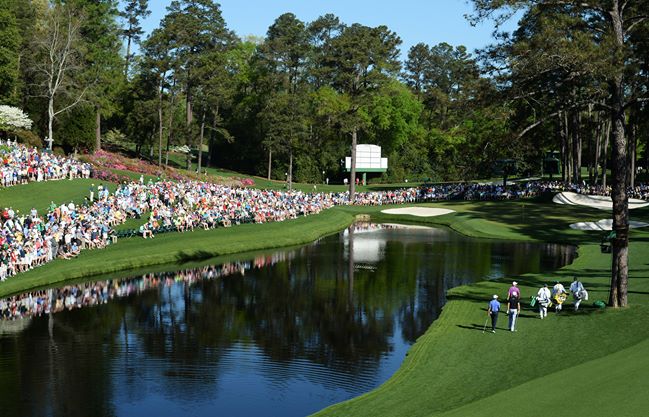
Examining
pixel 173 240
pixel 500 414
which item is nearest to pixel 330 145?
pixel 173 240

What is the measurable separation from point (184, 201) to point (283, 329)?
30.4m

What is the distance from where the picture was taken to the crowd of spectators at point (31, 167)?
5388cm

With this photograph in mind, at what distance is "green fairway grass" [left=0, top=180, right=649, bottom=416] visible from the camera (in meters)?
19.4

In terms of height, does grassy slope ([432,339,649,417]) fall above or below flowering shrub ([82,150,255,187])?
below

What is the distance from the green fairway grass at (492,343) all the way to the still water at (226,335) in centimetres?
147

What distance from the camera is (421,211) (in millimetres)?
80500

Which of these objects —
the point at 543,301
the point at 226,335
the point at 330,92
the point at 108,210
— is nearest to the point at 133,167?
the point at 108,210

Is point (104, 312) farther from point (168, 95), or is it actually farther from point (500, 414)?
point (168, 95)

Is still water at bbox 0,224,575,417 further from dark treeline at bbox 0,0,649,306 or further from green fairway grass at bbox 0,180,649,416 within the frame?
dark treeline at bbox 0,0,649,306

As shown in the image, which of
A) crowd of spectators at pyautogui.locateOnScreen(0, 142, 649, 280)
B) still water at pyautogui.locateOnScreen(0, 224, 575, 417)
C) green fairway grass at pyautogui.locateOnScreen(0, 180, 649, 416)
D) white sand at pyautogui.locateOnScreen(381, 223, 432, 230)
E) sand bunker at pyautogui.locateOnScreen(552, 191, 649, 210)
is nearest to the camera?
green fairway grass at pyautogui.locateOnScreen(0, 180, 649, 416)

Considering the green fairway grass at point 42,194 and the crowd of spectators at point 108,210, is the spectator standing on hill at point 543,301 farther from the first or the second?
the green fairway grass at point 42,194

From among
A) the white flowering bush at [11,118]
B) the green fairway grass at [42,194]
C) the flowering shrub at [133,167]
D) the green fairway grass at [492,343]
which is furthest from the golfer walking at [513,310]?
the white flowering bush at [11,118]

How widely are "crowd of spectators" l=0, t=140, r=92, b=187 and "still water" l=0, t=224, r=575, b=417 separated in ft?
60.7

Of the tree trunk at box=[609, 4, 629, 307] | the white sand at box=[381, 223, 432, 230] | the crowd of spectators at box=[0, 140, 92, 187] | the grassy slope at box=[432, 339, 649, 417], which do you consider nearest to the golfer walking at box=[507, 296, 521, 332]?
the tree trunk at box=[609, 4, 629, 307]
